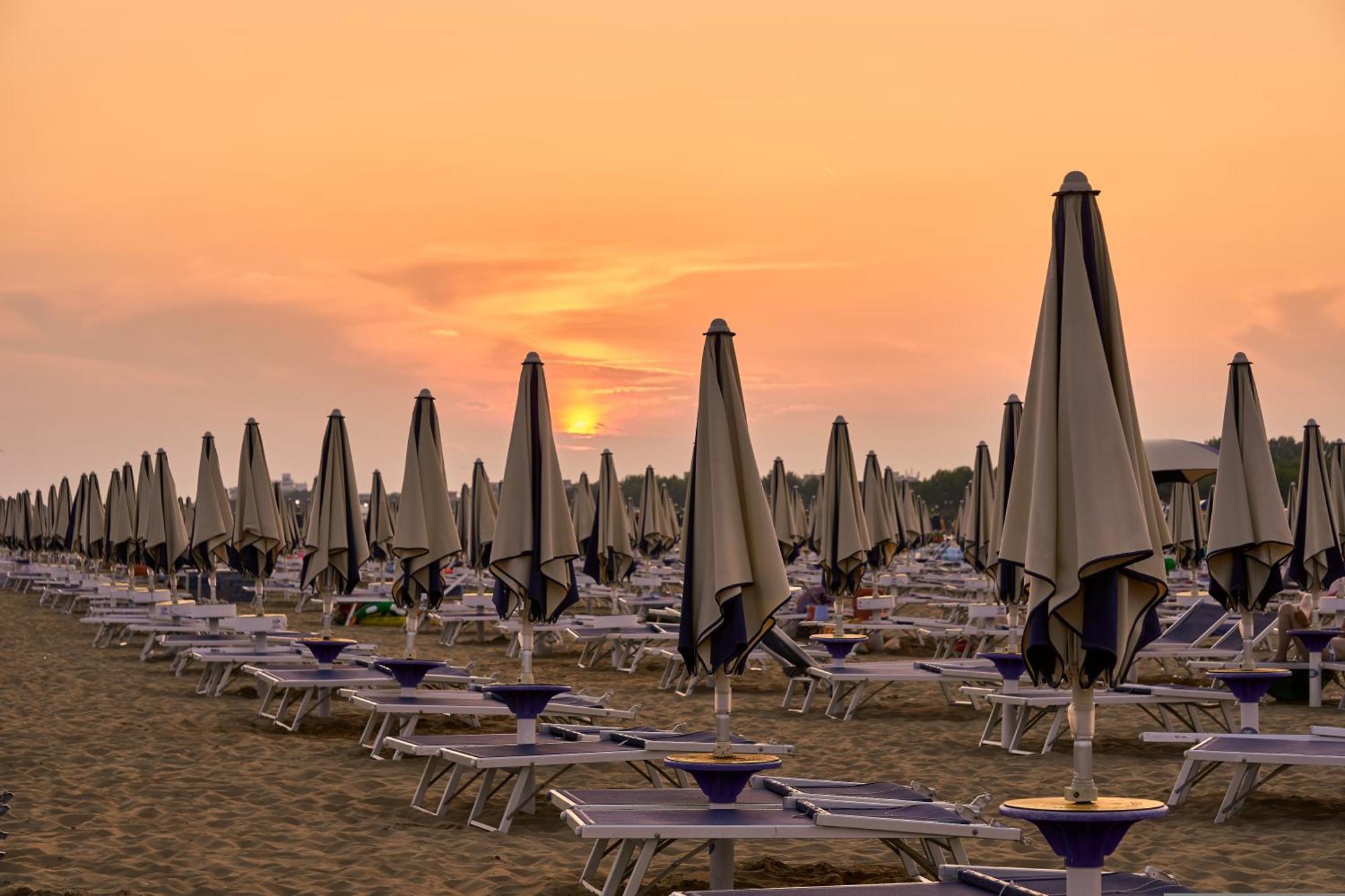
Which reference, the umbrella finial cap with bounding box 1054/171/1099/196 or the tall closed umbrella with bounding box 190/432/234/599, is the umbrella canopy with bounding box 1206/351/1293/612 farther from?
the tall closed umbrella with bounding box 190/432/234/599

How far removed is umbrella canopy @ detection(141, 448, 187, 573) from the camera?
19.1 meters

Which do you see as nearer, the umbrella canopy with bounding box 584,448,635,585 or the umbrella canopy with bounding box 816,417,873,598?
the umbrella canopy with bounding box 816,417,873,598

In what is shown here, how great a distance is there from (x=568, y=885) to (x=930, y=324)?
15.3 m

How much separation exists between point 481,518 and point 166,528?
4.34 metres

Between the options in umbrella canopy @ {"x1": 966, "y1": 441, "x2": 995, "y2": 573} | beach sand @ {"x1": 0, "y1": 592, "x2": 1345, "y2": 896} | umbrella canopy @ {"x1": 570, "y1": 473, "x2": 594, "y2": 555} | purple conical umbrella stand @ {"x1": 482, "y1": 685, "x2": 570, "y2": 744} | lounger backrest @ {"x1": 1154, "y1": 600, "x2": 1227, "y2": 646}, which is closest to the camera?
beach sand @ {"x1": 0, "y1": 592, "x2": 1345, "y2": 896}

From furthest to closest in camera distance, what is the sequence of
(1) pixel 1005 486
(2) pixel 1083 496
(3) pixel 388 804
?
(1) pixel 1005 486, (3) pixel 388 804, (2) pixel 1083 496

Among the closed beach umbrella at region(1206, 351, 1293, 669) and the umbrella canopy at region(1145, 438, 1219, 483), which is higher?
the umbrella canopy at region(1145, 438, 1219, 483)

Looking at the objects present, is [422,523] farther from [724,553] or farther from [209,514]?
[209,514]

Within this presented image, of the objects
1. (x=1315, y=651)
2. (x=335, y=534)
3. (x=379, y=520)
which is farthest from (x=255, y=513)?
(x=1315, y=651)

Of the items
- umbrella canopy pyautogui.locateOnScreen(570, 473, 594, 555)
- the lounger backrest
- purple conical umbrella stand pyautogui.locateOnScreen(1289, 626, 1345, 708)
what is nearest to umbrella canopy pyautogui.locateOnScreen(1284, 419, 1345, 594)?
purple conical umbrella stand pyautogui.locateOnScreen(1289, 626, 1345, 708)

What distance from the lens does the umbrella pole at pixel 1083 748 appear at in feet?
14.9

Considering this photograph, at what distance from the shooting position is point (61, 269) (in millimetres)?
24328

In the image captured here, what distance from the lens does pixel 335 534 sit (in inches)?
511

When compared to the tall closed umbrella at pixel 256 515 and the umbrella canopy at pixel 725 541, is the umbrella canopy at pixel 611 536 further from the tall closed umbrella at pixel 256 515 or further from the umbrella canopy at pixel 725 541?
the umbrella canopy at pixel 725 541
